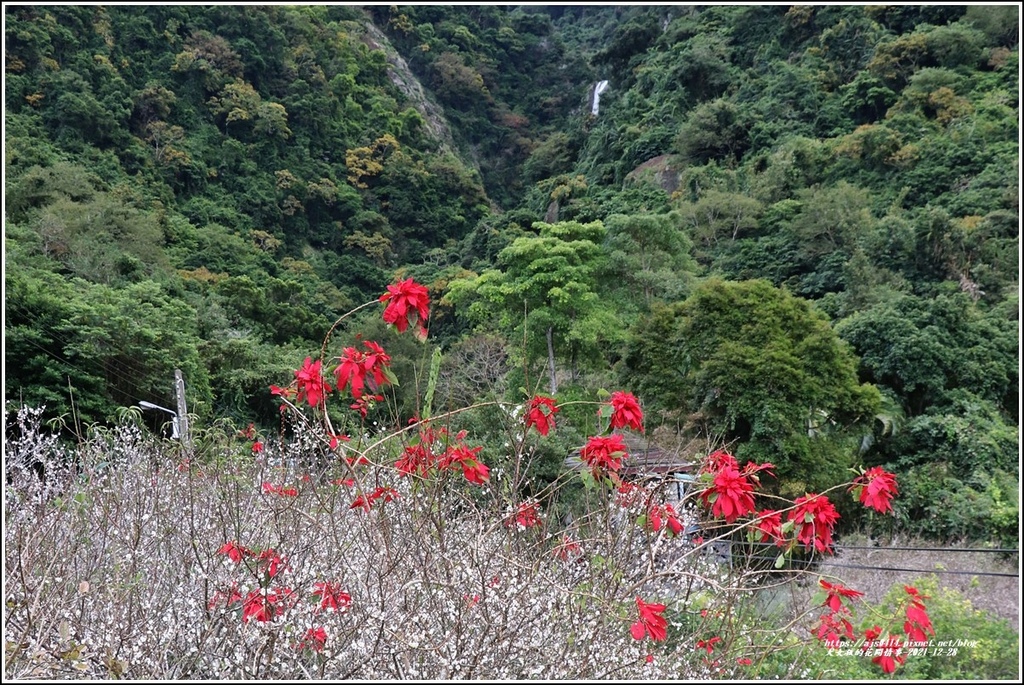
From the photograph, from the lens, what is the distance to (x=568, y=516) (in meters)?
2.06

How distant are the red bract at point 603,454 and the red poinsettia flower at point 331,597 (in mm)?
545

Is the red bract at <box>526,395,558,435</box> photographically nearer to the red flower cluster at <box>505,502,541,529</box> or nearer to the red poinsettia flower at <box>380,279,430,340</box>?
the red flower cluster at <box>505,502,541,529</box>

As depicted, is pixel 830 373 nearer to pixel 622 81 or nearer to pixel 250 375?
pixel 622 81

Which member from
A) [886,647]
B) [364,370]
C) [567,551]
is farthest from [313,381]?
[886,647]

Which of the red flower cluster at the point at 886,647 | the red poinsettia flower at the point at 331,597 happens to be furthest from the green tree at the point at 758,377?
the red poinsettia flower at the point at 331,597

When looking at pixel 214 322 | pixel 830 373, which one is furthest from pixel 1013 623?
pixel 214 322

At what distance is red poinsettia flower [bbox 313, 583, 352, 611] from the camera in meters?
1.26

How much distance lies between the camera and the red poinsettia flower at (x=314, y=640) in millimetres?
1208

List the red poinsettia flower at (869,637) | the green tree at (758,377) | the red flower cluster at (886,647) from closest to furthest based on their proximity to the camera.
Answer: the red poinsettia flower at (869,637)
the red flower cluster at (886,647)
the green tree at (758,377)

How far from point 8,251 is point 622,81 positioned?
23.2ft

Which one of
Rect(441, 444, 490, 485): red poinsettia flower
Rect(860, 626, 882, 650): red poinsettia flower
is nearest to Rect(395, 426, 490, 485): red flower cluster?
Rect(441, 444, 490, 485): red poinsettia flower

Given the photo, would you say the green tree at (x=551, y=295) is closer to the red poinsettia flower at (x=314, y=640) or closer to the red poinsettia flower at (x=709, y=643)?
the red poinsettia flower at (x=709, y=643)

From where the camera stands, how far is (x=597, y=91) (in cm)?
553

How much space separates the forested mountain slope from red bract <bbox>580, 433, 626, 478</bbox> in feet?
4.75
